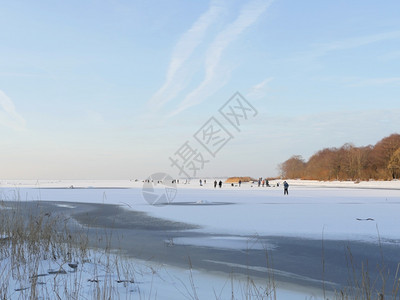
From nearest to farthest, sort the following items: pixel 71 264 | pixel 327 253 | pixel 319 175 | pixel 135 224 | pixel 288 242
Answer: pixel 71 264
pixel 327 253
pixel 288 242
pixel 135 224
pixel 319 175

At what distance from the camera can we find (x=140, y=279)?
6133mm

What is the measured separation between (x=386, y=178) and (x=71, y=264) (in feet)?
275

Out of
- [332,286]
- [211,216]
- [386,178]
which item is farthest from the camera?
[386,178]

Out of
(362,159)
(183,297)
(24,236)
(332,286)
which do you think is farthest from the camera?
(362,159)

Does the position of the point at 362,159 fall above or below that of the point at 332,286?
above

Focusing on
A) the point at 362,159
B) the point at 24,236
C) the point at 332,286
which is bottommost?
the point at 332,286

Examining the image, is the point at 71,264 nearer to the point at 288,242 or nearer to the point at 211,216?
the point at 288,242

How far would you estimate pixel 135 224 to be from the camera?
14.4 meters

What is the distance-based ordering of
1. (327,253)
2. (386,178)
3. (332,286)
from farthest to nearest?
(386,178) → (327,253) → (332,286)

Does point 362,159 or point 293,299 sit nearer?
point 293,299

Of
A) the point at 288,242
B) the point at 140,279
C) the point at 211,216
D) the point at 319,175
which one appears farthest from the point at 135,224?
the point at 319,175

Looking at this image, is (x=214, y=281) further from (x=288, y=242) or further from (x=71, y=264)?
(x=288, y=242)

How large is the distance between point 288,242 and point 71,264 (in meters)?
5.91

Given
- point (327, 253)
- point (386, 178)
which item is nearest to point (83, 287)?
point (327, 253)
